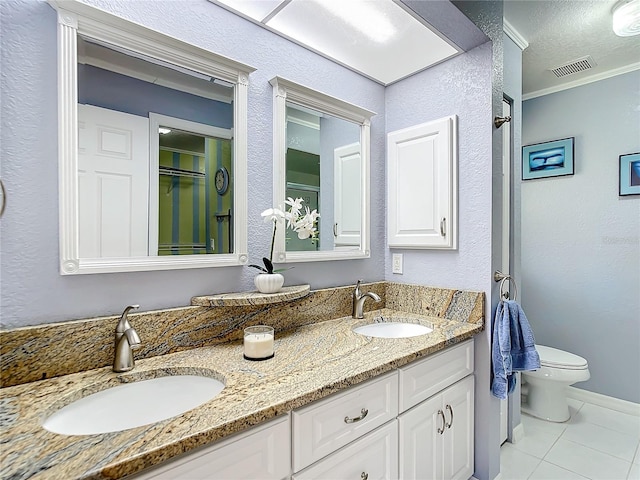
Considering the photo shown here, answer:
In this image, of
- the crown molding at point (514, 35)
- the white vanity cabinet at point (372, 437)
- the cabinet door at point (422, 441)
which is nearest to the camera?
the white vanity cabinet at point (372, 437)

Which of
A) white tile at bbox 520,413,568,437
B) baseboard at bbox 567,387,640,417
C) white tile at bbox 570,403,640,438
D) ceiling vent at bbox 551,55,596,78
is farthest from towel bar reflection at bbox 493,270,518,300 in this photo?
ceiling vent at bbox 551,55,596,78

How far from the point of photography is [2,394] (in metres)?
0.87

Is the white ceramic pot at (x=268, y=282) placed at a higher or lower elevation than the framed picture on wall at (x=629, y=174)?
lower

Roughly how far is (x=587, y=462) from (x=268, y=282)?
2064 millimetres

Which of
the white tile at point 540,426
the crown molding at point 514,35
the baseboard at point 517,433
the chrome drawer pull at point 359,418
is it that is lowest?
the white tile at point 540,426

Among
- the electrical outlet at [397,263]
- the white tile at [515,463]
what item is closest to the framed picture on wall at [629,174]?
the electrical outlet at [397,263]

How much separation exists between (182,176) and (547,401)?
106 inches

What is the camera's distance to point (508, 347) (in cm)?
156

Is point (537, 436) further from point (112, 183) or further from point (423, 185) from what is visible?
point (112, 183)

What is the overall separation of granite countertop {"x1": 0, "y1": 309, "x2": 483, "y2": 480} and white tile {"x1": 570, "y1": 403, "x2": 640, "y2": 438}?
1.65 m

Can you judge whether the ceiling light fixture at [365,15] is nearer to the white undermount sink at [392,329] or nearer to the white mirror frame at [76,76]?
the white mirror frame at [76,76]

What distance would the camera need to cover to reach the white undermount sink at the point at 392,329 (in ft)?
5.51

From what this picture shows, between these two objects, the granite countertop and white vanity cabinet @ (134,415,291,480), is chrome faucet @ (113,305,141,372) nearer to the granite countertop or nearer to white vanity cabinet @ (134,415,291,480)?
the granite countertop

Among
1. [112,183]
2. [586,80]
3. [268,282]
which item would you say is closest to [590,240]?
[586,80]
